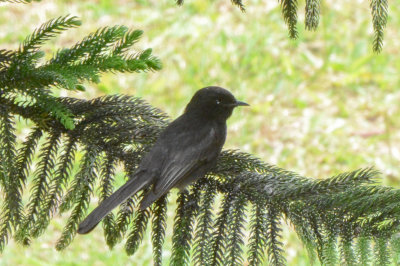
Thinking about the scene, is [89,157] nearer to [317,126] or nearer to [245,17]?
[317,126]

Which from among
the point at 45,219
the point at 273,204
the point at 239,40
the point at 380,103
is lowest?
the point at 45,219

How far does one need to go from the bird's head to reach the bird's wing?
11.7 inches

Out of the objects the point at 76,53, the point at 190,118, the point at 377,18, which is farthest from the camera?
the point at 190,118

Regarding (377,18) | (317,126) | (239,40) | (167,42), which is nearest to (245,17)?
(239,40)

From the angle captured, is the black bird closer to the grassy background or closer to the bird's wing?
the bird's wing

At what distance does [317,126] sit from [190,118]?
4.08 meters

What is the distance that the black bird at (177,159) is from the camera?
2.25 metres

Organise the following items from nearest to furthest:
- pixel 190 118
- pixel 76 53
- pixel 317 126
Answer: pixel 76 53
pixel 190 118
pixel 317 126

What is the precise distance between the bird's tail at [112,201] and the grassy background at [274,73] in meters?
3.55

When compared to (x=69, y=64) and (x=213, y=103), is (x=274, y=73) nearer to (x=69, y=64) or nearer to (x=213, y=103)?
(x=213, y=103)

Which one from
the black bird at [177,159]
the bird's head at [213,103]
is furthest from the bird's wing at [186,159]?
the bird's head at [213,103]

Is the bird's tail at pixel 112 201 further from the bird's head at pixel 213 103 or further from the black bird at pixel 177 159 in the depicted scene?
the bird's head at pixel 213 103

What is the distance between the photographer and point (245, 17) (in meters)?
7.93

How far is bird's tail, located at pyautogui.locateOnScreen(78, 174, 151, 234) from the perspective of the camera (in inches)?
78.0
